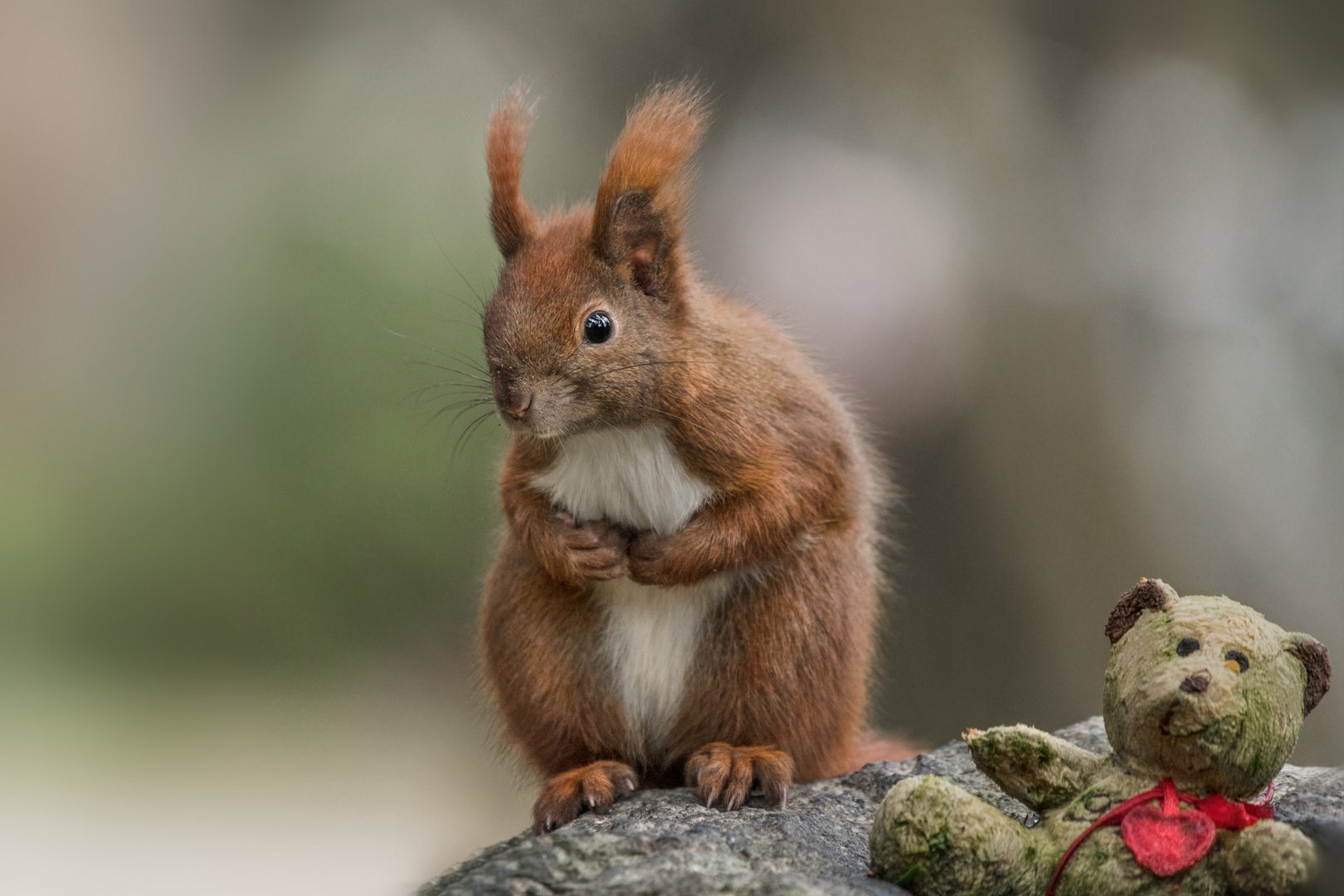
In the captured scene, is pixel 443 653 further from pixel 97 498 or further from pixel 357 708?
pixel 97 498

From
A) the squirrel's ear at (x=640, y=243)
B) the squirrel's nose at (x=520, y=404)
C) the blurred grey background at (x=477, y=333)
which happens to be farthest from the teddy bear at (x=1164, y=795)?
the blurred grey background at (x=477, y=333)

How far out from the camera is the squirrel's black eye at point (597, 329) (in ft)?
5.59

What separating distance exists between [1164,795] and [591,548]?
2.69ft

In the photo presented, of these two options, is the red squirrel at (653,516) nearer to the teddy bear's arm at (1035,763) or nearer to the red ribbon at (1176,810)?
the teddy bear's arm at (1035,763)

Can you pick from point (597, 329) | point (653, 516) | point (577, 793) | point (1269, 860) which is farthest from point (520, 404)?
point (1269, 860)

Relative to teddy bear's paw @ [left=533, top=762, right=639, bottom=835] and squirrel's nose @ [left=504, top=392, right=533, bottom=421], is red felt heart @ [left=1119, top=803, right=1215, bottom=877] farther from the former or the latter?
squirrel's nose @ [left=504, top=392, right=533, bottom=421]

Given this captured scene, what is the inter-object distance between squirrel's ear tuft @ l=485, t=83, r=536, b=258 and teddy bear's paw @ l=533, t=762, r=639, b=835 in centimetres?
76

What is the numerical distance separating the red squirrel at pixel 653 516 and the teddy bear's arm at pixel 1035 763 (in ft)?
1.29

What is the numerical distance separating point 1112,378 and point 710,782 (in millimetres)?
1921

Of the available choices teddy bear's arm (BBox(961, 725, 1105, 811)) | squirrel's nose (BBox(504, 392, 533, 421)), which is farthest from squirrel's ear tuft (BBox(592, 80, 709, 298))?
teddy bear's arm (BBox(961, 725, 1105, 811))

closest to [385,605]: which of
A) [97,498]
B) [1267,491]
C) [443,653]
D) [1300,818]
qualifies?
[443,653]

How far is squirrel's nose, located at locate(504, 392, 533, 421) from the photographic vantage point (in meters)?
1.65

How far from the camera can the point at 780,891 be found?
1264 mm

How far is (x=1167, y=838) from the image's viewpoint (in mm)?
1215
